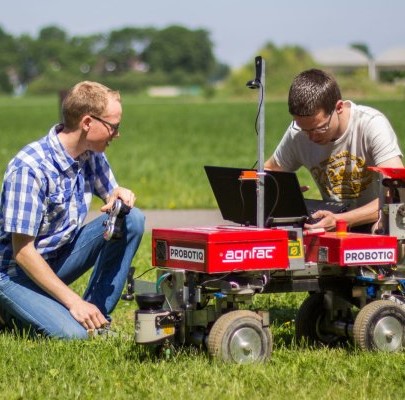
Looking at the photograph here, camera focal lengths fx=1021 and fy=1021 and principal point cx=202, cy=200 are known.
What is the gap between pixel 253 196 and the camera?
5.21m

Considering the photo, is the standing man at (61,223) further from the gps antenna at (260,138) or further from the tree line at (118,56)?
the tree line at (118,56)

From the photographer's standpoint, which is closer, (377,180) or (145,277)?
(377,180)

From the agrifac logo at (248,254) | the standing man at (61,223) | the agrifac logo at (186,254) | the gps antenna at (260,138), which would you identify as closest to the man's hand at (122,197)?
the standing man at (61,223)

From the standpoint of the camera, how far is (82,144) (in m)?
5.59

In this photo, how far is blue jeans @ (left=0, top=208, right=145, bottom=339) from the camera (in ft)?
18.2

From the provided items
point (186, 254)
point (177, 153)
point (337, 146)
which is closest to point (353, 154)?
point (337, 146)

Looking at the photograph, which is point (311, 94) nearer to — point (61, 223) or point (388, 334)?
point (388, 334)

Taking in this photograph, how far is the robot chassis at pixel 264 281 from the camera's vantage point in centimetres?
480

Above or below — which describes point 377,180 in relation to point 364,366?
above

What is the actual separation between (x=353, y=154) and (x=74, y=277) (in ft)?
5.82

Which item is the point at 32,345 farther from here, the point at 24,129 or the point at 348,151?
the point at 24,129

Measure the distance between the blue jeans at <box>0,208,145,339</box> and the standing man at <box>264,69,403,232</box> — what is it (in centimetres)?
106

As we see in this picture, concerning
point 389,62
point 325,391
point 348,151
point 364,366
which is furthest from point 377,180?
point 389,62

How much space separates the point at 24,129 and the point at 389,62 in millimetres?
91688
